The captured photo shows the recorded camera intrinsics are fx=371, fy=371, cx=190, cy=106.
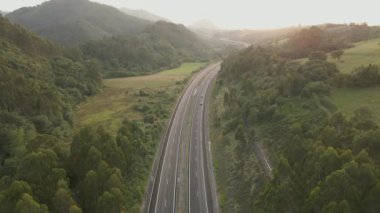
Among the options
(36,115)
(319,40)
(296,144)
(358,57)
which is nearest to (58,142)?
(36,115)

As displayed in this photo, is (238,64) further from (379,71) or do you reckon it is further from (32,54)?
(32,54)

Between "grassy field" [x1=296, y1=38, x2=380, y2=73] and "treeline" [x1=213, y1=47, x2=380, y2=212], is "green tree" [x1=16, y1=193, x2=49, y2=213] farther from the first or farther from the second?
"grassy field" [x1=296, y1=38, x2=380, y2=73]

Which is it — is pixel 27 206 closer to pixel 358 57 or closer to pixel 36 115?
pixel 36 115

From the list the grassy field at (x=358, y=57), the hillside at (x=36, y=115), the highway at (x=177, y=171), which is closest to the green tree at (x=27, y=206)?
the hillside at (x=36, y=115)

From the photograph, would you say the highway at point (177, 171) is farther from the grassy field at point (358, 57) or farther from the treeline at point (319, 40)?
the grassy field at point (358, 57)

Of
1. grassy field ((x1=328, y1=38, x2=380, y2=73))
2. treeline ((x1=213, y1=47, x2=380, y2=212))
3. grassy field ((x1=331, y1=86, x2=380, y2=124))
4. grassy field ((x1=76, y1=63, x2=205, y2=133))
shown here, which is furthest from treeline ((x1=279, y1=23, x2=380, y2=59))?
grassy field ((x1=76, y1=63, x2=205, y2=133))

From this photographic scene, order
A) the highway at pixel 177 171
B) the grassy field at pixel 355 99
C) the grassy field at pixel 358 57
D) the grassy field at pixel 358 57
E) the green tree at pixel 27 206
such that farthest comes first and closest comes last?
the grassy field at pixel 358 57
the grassy field at pixel 358 57
the grassy field at pixel 355 99
the highway at pixel 177 171
the green tree at pixel 27 206

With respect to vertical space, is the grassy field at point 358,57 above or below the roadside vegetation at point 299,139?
above

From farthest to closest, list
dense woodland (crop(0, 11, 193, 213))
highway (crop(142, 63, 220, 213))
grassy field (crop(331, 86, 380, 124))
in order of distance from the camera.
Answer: grassy field (crop(331, 86, 380, 124)) < highway (crop(142, 63, 220, 213)) < dense woodland (crop(0, 11, 193, 213))
